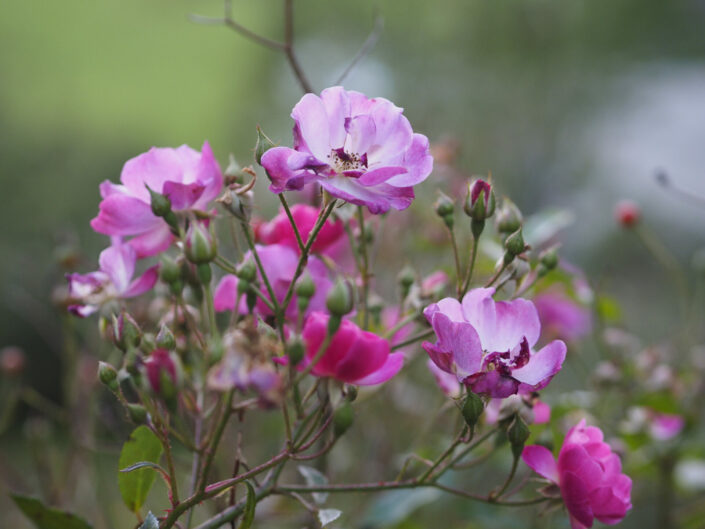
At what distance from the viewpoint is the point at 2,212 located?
11.7ft

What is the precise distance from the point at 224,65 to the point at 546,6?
2.65 m

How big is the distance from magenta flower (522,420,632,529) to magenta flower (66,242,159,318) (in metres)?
0.24

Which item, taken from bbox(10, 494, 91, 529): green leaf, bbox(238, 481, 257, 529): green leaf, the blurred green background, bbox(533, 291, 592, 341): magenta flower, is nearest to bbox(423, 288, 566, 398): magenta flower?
bbox(238, 481, 257, 529): green leaf

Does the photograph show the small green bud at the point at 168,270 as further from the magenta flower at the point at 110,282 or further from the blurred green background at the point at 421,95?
the blurred green background at the point at 421,95

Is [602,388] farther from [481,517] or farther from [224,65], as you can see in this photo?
[224,65]

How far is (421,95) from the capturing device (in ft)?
12.0

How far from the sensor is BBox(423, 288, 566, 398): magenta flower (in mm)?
311

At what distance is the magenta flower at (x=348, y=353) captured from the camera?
30cm

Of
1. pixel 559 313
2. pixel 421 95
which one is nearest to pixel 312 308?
pixel 559 313

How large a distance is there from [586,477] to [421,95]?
138 inches

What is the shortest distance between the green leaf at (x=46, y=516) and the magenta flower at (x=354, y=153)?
217mm

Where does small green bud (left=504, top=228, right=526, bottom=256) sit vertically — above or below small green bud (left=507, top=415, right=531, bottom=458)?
above

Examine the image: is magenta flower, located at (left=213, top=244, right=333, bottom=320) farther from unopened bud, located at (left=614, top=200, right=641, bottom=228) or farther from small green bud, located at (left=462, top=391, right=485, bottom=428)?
unopened bud, located at (left=614, top=200, right=641, bottom=228)

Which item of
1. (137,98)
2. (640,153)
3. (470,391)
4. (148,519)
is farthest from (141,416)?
(137,98)
